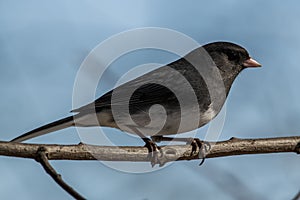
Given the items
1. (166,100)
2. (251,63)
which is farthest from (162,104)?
(251,63)

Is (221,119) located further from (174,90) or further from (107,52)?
(107,52)

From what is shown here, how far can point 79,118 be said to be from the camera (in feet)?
11.0

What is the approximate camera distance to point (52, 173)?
2.25 m

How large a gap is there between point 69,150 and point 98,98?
1074 millimetres

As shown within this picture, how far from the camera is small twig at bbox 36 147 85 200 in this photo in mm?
2061

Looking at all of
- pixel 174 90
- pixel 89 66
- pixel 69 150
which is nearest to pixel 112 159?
pixel 69 150

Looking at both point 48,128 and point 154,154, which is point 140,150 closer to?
point 154,154

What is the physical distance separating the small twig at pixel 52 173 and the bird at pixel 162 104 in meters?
Result: 0.55

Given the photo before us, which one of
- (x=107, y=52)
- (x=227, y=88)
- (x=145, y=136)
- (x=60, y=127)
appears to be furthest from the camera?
(x=227, y=88)

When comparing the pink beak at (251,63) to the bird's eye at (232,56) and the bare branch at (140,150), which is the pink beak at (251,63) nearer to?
the bird's eye at (232,56)

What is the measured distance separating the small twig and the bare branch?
0.04m

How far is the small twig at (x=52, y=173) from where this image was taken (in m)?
2.06

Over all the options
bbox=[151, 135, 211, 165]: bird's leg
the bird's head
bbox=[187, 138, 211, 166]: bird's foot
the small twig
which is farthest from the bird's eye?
the small twig

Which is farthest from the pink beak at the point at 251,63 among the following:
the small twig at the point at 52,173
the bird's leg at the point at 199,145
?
the small twig at the point at 52,173
